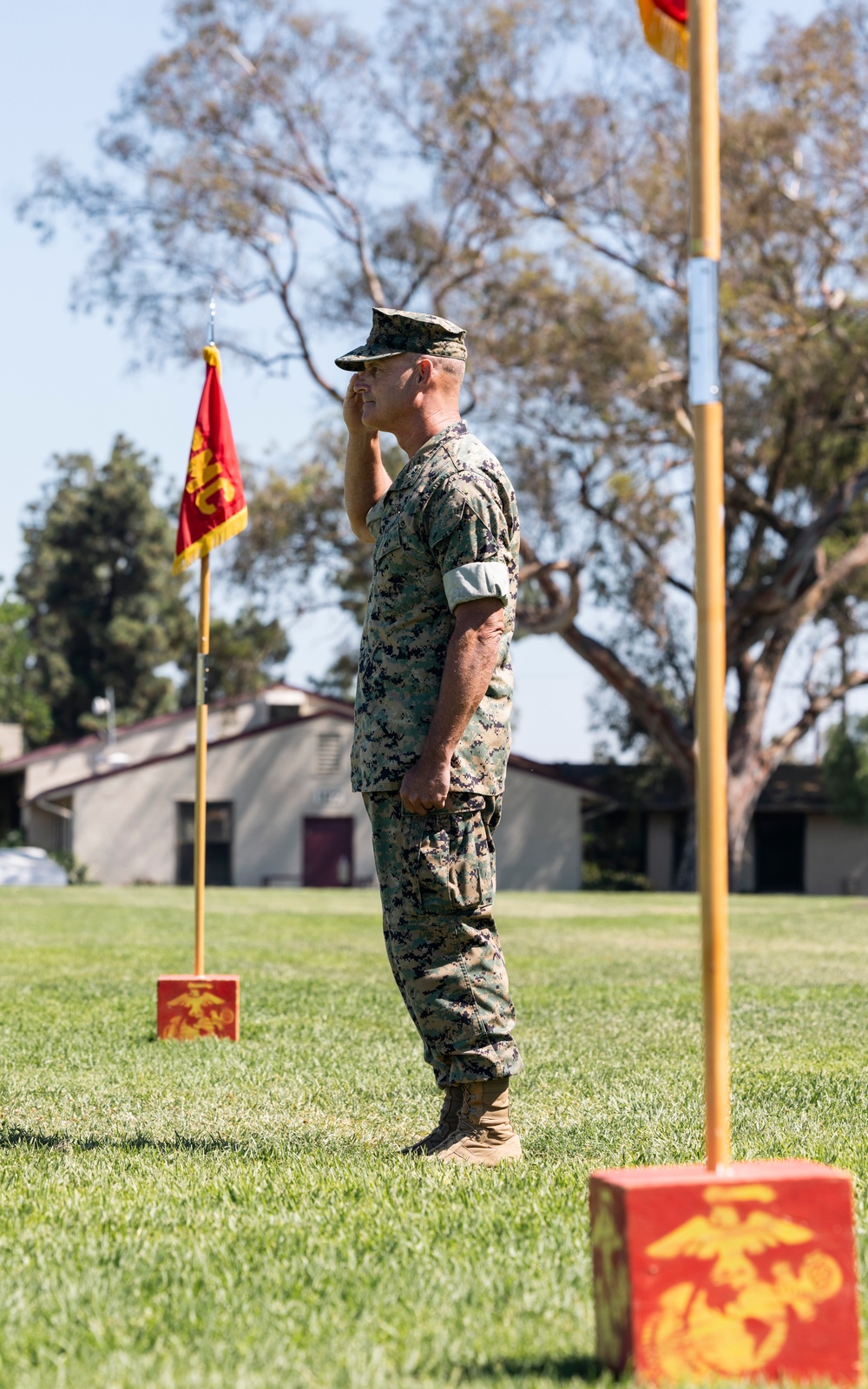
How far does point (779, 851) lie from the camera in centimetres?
4722

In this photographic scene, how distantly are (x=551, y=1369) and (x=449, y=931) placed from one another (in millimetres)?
1718

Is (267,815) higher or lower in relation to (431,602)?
lower

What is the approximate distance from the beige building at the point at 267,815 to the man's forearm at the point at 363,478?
37.4 meters

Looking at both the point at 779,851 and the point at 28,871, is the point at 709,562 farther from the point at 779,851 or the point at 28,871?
the point at 779,851

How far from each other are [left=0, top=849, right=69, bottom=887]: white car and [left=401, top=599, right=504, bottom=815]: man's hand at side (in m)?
32.6

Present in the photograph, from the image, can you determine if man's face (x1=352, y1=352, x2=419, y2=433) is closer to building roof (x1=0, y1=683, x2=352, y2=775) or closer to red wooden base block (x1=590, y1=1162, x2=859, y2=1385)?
red wooden base block (x1=590, y1=1162, x2=859, y2=1385)

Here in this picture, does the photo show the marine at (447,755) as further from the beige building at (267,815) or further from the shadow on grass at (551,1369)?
the beige building at (267,815)

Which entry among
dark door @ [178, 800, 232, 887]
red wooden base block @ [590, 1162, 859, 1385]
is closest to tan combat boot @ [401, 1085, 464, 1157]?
red wooden base block @ [590, 1162, 859, 1385]

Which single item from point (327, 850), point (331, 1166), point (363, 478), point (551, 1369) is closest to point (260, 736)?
point (327, 850)

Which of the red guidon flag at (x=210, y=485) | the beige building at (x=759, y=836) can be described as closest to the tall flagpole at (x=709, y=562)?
the red guidon flag at (x=210, y=485)

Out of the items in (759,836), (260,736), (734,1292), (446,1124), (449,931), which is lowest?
(446,1124)

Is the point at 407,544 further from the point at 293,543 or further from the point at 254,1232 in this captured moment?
the point at 293,543

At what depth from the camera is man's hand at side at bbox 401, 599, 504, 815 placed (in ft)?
13.0

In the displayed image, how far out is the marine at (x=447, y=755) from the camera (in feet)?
13.1
